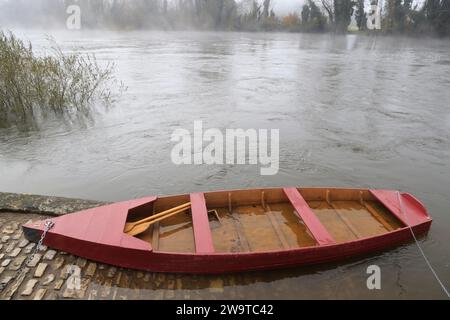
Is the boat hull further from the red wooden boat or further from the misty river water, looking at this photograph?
the misty river water

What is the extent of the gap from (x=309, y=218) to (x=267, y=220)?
0.67 m

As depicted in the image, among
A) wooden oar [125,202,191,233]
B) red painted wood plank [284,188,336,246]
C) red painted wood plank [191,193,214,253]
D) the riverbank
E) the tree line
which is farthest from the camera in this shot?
the tree line

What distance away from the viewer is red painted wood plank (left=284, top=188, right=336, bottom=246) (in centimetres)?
496

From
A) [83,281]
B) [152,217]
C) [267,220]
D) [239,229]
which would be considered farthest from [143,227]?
[267,220]

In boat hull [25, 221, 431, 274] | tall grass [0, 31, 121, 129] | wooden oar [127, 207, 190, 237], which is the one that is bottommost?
boat hull [25, 221, 431, 274]

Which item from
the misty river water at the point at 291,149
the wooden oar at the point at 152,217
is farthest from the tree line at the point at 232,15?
the wooden oar at the point at 152,217

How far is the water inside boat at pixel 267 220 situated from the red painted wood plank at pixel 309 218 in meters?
0.19

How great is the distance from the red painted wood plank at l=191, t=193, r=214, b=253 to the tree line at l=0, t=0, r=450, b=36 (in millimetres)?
46507

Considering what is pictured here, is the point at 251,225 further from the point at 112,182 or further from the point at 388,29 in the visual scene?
the point at 388,29

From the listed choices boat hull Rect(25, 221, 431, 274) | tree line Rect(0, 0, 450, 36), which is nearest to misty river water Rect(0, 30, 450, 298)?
boat hull Rect(25, 221, 431, 274)

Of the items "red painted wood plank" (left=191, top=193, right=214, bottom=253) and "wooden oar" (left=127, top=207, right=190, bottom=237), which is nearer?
"red painted wood plank" (left=191, top=193, right=214, bottom=253)

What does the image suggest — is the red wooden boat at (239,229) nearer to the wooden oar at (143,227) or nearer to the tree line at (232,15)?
the wooden oar at (143,227)
